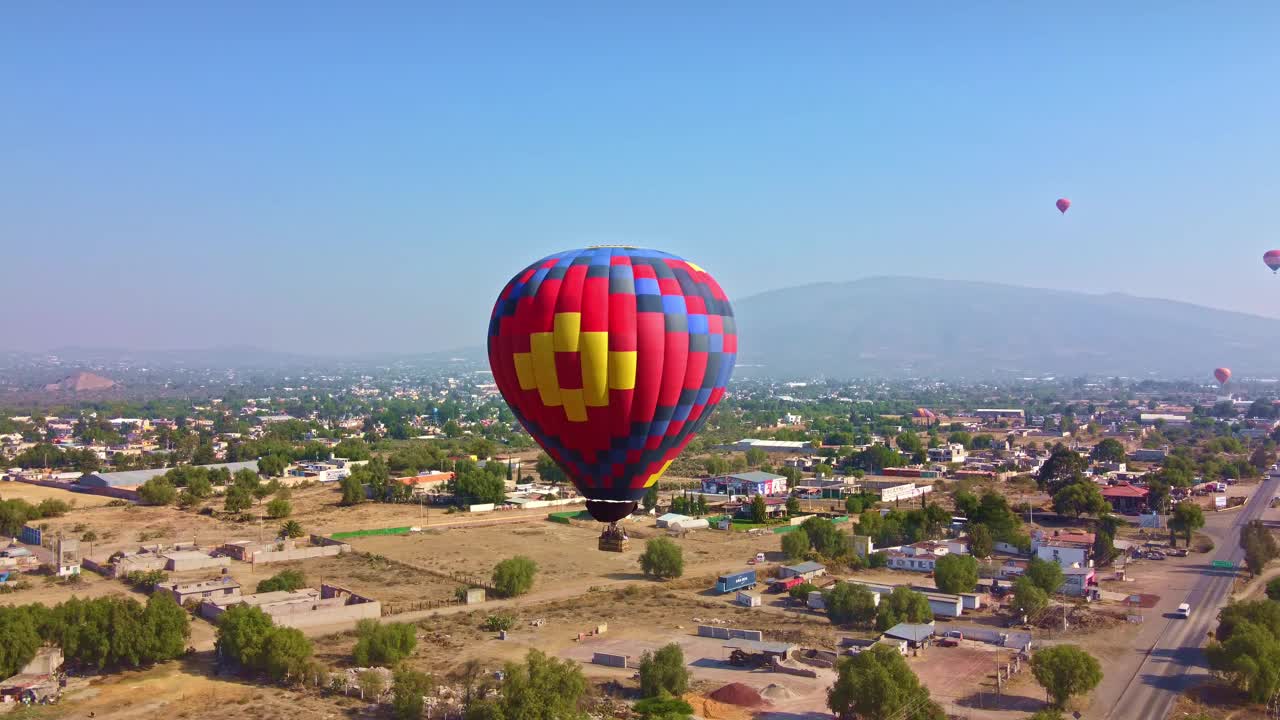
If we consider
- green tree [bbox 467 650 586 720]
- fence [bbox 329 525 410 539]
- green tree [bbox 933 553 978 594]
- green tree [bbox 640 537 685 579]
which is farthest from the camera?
fence [bbox 329 525 410 539]

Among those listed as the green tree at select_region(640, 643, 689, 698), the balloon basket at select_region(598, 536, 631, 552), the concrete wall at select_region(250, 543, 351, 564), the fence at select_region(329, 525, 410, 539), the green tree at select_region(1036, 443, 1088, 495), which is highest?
the balloon basket at select_region(598, 536, 631, 552)

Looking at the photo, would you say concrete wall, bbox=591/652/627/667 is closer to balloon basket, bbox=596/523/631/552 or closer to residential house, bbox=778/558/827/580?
balloon basket, bbox=596/523/631/552

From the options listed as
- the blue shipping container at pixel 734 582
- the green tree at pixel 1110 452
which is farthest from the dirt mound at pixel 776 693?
the green tree at pixel 1110 452

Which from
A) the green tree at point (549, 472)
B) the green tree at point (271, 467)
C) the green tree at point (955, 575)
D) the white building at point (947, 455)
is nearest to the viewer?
the green tree at point (955, 575)

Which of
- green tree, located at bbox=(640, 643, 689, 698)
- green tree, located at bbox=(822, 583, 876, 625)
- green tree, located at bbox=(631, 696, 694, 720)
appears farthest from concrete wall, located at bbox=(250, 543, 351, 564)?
green tree, located at bbox=(631, 696, 694, 720)

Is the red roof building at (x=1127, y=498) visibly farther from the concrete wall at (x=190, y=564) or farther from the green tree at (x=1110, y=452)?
the concrete wall at (x=190, y=564)

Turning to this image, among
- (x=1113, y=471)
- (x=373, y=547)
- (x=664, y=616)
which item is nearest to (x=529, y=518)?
(x=373, y=547)
